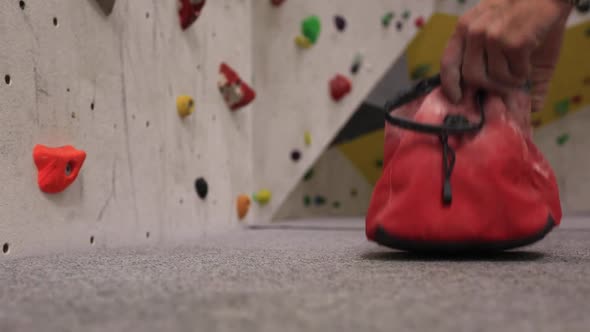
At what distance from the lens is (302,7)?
2.11m

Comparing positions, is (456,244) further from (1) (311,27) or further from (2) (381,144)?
(2) (381,144)

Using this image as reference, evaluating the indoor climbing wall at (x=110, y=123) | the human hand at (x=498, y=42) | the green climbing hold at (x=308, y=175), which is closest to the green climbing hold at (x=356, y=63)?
the indoor climbing wall at (x=110, y=123)

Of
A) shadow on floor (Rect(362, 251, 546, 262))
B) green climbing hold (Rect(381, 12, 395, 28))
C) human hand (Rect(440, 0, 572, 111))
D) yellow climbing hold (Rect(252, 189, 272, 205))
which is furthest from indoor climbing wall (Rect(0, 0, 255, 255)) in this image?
green climbing hold (Rect(381, 12, 395, 28))

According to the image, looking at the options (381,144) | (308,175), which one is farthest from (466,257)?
(381,144)

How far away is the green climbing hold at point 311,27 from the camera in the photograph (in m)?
2.09

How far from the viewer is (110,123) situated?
984mm

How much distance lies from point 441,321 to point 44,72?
740 mm

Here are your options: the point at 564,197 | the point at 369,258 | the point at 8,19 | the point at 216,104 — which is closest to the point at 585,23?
the point at 564,197

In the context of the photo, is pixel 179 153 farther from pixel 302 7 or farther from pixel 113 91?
pixel 302 7

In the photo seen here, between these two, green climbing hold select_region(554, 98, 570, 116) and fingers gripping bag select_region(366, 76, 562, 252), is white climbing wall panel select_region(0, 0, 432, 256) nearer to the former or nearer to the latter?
fingers gripping bag select_region(366, 76, 562, 252)

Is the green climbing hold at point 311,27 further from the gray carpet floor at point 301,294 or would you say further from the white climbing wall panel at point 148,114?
the gray carpet floor at point 301,294

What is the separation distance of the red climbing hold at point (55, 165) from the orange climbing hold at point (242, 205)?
0.90 m

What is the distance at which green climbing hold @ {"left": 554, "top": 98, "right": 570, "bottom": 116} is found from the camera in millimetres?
3658

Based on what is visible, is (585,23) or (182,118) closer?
(182,118)
